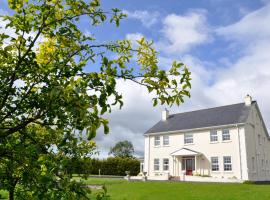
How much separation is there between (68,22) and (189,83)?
145 centimetres

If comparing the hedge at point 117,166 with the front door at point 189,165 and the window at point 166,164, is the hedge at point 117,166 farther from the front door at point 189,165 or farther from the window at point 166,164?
the front door at point 189,165

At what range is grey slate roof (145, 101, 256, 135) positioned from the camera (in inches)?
1620

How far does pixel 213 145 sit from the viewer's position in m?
41.7

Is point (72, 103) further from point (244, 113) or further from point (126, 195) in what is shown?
point (244, 113)

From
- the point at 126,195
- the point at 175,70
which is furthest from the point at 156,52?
the point at 126,195

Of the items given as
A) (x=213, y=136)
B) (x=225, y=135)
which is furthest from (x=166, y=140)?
(x=225, y=135)

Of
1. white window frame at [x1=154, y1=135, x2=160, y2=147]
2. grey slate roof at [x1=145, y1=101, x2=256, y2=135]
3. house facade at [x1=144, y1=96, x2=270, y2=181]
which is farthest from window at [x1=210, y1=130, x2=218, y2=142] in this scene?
white window frame at [x1=154, y1=135, x2=160, y2=147]

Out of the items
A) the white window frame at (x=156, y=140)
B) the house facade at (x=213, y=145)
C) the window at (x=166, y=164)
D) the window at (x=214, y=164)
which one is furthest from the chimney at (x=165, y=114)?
the window at (x=214, y=164)

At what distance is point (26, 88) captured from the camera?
3482mm

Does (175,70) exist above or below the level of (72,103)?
above

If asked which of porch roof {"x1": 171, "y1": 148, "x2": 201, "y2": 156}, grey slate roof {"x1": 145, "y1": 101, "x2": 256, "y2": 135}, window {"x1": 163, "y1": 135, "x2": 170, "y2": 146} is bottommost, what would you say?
porch roof {"x1": 171, "y1": 148, "x2": 201, "y2": 156}

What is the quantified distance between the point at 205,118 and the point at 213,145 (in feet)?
14.6

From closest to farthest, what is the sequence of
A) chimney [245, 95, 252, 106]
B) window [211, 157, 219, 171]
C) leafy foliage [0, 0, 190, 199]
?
1. leafy foliage [0, 0, 190, 199]
2. window [211, 157, 219, 171]
3. chimney [245, 95, 252, 106]

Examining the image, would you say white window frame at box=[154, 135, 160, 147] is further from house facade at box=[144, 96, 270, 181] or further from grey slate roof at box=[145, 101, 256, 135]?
grey slate roof at box=[145, 101, 256, 135]
